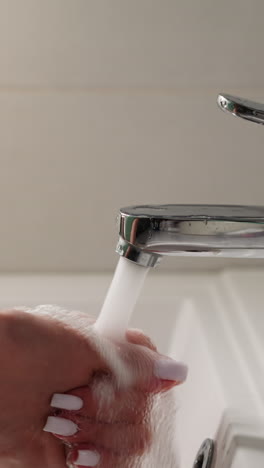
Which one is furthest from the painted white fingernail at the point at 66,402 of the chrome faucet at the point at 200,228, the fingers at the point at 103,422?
the chrome faucet at the point at 200,228

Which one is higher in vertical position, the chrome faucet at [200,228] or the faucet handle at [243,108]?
the faucet handle at [243,108]

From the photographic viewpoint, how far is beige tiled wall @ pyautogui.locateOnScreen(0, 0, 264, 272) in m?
0.77

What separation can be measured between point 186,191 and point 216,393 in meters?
0.28

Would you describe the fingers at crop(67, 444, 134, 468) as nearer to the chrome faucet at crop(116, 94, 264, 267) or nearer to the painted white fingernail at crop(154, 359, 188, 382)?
the painted white fingernail at crop(154, 359, 188, 382)

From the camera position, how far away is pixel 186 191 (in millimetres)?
812

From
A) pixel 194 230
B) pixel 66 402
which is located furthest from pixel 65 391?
pixel 194 230

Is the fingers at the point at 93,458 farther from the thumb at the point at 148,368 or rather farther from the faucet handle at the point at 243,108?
the faucet handle at the point at 243,108

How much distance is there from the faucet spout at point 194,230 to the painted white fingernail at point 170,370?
163 mm

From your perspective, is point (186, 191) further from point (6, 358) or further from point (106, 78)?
point (6, 358)

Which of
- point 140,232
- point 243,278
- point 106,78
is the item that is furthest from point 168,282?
point 140,232

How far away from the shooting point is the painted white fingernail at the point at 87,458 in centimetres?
57

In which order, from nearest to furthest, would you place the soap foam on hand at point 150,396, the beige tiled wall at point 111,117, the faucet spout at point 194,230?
1. the faucet spout at point 194,230
2. the soap foam on hand at point 150,396
3. the beige tiled wall at point 111,117

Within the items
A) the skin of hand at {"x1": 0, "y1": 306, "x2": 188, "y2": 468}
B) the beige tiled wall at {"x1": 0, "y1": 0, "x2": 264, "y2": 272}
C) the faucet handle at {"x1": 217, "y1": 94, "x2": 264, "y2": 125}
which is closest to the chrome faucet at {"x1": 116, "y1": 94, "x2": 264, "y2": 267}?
the faucet handle at {"x1": 217, "y1": 94, "x2": 264, "y2": 125}

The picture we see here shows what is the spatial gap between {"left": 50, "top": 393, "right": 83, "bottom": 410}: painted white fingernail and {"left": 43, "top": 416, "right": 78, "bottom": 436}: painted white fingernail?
0.01 meters
